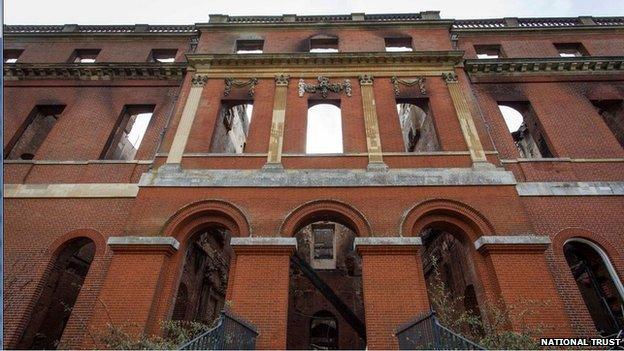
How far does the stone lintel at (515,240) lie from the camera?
8.22m

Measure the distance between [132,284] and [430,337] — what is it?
6.71 metres

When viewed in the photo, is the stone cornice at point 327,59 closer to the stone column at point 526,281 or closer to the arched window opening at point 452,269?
the arched window opening at point 452,269

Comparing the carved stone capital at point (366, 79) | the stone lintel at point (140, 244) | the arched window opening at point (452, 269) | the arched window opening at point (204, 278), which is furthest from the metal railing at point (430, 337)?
the carved stone capital at point (366, 79)

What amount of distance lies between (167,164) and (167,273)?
126 inches

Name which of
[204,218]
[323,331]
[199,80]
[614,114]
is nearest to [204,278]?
[204,218]

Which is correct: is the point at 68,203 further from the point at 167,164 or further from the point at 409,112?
the point at 409,112

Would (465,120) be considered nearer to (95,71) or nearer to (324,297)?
(324,297)

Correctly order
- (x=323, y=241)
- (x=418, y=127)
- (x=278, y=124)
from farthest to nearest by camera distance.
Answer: (x=323, y=241) → (x=418, y=127) → (x=278, y=124)

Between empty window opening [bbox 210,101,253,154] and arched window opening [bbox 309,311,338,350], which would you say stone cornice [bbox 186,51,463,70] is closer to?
empty window opening [bbox 210,101,253,154]

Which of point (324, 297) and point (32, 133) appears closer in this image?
point (32, 133)

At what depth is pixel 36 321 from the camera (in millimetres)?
8953

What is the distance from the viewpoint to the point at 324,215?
30.7 ft

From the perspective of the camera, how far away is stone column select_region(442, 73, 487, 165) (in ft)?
32.5

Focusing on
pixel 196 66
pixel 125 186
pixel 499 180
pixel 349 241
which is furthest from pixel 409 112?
pixel 125 186
